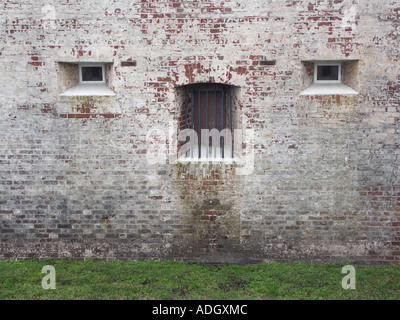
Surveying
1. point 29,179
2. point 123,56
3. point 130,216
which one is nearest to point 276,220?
point 130,216

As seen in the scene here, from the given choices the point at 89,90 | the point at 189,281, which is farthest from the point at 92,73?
the point at 189,281

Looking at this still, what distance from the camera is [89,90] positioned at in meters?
6.52

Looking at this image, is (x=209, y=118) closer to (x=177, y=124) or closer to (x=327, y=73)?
(x=177, y=124)

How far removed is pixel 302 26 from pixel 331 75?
954 mm

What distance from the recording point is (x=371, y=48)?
6.11 m

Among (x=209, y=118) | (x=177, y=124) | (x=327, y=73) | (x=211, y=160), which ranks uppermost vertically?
(x=327, y=73)

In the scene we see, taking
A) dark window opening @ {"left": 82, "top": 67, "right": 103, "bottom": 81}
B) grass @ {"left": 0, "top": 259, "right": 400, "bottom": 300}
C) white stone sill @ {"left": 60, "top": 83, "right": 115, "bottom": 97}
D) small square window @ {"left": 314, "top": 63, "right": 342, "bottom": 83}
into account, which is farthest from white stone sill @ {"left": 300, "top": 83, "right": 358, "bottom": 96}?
dark window opening @ {"left": 82, "top": 67, "right": 103, "bottom": 81}

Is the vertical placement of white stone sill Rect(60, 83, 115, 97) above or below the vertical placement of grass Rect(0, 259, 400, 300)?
above

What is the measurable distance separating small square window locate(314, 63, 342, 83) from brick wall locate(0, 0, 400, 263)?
20cm

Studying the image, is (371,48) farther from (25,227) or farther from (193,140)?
(25,227)

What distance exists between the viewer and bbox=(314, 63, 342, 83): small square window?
6450mm

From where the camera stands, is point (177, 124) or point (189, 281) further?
point (177, 124)

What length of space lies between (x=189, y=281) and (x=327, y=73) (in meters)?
3.88

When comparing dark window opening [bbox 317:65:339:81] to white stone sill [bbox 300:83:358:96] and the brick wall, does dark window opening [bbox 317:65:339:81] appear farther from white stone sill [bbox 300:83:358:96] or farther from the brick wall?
the brick wall
